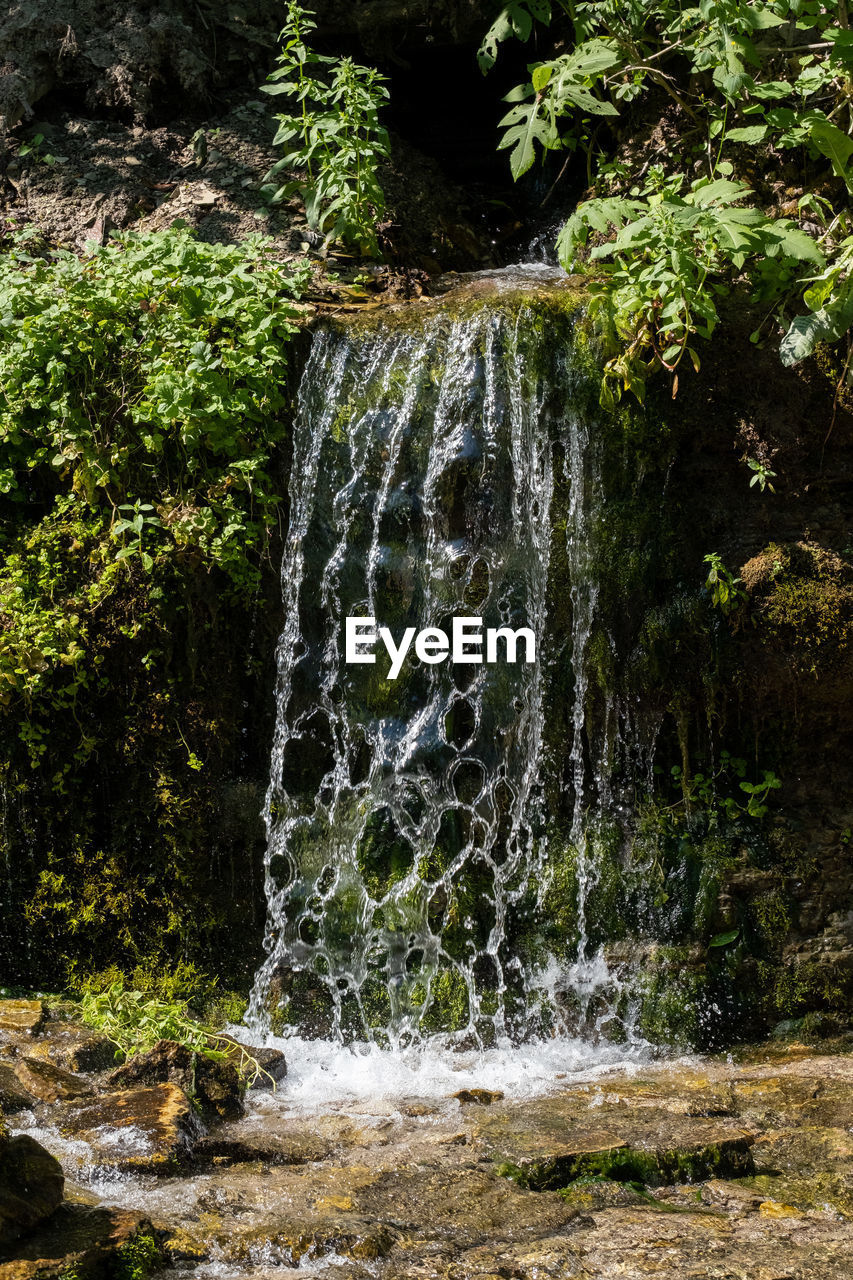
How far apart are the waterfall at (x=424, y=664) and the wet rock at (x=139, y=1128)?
4.61 feet

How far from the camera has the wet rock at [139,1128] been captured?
3.23 metres

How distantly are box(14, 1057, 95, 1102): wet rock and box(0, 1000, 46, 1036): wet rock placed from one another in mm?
405

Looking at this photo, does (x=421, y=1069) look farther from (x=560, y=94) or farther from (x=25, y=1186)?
(x=560, y=94)

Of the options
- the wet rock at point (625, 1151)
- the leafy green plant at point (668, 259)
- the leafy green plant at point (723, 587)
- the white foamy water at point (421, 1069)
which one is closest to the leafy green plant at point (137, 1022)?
the white foamy water at point (421, 1069)

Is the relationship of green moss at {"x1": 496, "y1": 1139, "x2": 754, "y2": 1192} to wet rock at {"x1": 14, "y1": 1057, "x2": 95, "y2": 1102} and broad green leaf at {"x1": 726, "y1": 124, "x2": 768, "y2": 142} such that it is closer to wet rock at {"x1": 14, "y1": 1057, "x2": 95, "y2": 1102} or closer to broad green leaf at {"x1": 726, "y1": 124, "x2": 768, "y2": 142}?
wet rock at {"x1": 14, "y1": 1057, "x2": 95, "y2": 1102}

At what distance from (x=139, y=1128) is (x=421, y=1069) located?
1.36 meters

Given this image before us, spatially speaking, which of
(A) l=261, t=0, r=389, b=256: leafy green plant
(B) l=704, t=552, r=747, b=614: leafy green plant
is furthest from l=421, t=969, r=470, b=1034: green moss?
(A) l=261, t=0, r=389, b=256: leafy green plant

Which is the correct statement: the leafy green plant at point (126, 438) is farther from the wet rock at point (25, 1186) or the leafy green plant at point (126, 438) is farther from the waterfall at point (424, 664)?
the wet rock at point (25, 1186)

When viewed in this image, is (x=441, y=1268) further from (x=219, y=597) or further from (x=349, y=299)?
(x=349, y=299)

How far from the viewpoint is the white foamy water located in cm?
410

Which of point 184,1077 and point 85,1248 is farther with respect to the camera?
point 184,1077

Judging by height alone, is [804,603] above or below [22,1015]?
above

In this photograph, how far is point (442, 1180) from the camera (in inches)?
127

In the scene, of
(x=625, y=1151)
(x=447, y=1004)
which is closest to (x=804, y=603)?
(x=447, y=1004)
